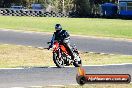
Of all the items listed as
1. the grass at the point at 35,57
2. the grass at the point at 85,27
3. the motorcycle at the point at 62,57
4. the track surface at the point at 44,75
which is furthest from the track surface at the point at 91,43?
the track surface at the point at 44,75

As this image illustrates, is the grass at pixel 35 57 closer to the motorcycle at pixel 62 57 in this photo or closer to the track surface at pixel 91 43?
the motorcycle at pixel 62 57

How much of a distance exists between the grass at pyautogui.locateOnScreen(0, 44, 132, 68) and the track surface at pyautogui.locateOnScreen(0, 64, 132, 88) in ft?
8.82

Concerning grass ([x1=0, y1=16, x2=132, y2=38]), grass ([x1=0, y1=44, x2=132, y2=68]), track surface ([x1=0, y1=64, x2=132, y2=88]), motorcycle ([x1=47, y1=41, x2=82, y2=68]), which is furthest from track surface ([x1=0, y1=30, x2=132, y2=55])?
track surface ([x1=0, y1=64, x2=132, y2=88])

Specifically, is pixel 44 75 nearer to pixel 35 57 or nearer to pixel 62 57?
pixel 62 57

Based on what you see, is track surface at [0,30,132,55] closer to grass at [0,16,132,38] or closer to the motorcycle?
grass at [0,16,132,38]

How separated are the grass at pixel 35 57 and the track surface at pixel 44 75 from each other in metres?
2.69

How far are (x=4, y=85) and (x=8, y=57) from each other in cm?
936

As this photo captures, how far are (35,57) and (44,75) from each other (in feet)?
25.3

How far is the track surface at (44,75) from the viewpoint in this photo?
1327cm

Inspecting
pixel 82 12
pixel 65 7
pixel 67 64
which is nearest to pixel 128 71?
pixel 67 64

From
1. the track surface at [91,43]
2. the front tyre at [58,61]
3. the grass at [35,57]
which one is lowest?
the track surface at [91,43]

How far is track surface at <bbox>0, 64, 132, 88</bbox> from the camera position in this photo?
43.5ft

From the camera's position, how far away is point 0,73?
15.3 metres

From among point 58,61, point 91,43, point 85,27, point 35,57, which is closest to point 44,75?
point 58,61
